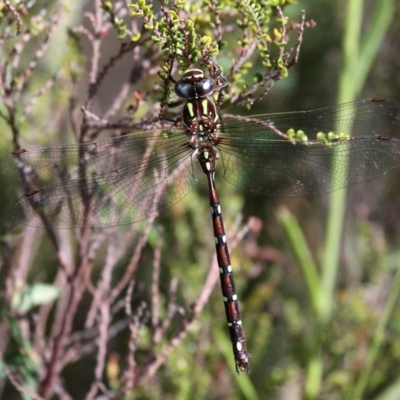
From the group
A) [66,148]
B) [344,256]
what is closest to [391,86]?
[344,256]

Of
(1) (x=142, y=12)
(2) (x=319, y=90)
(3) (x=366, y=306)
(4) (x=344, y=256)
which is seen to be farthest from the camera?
(2) (x=319, y=90)

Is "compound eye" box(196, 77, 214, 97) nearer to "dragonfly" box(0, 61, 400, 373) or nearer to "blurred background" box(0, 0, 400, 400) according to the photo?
"dragonfly" box(0, 61, 400, 373)

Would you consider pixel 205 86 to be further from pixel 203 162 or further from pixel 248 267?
pixel 248 267

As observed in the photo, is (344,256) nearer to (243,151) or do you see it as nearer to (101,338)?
(243,151)

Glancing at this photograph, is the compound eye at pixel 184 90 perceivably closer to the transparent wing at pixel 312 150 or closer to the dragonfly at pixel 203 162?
the dragonfly at pixel 203 162

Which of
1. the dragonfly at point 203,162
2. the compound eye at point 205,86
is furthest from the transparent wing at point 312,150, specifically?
the compound eye at point 205,86

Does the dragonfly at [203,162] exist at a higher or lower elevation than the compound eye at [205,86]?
lower
